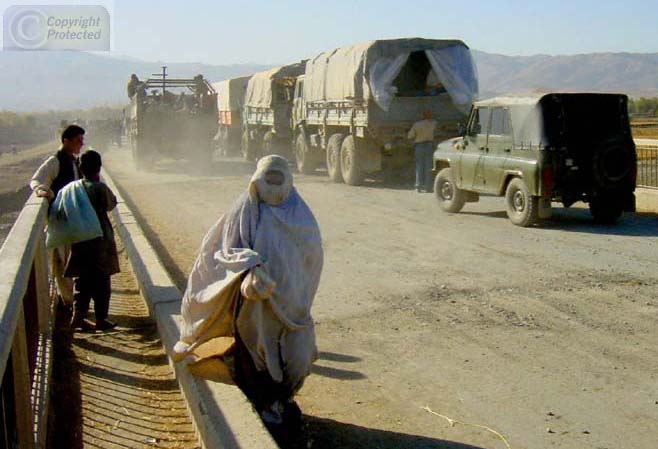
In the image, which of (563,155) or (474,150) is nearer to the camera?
(563,155)

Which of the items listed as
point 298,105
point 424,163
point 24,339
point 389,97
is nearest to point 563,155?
point 424,163

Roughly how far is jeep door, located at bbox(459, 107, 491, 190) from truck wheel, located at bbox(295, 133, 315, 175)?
10218 mm

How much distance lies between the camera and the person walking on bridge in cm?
728

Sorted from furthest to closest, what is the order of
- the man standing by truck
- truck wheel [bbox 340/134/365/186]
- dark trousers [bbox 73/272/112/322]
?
truck wheel [bbox 340/134/365/186] → the man standing by truck → dark trousers [bbox 73/272/112/322]

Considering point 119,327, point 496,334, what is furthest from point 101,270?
point 496,334

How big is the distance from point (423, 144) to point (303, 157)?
670 cm

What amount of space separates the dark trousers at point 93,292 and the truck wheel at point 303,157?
1664 cm

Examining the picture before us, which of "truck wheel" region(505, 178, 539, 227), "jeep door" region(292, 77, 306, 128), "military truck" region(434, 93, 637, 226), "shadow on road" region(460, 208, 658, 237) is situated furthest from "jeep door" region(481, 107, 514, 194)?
"jeep door" region(292, 77, 306, 128)

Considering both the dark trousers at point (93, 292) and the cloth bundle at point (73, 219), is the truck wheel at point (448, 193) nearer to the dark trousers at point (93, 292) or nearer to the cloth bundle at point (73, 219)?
the dark trousers at point (93, 292)

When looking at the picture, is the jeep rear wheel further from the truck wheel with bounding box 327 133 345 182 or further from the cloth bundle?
the truck wheel with bounding box 327 133 345 182

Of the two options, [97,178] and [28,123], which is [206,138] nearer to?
[97,178]

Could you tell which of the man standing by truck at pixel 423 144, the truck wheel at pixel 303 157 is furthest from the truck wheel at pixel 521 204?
the truck wheel at pixel 303 157

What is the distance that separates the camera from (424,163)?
58.4 ft

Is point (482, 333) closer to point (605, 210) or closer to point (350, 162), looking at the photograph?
point (605, 210)
